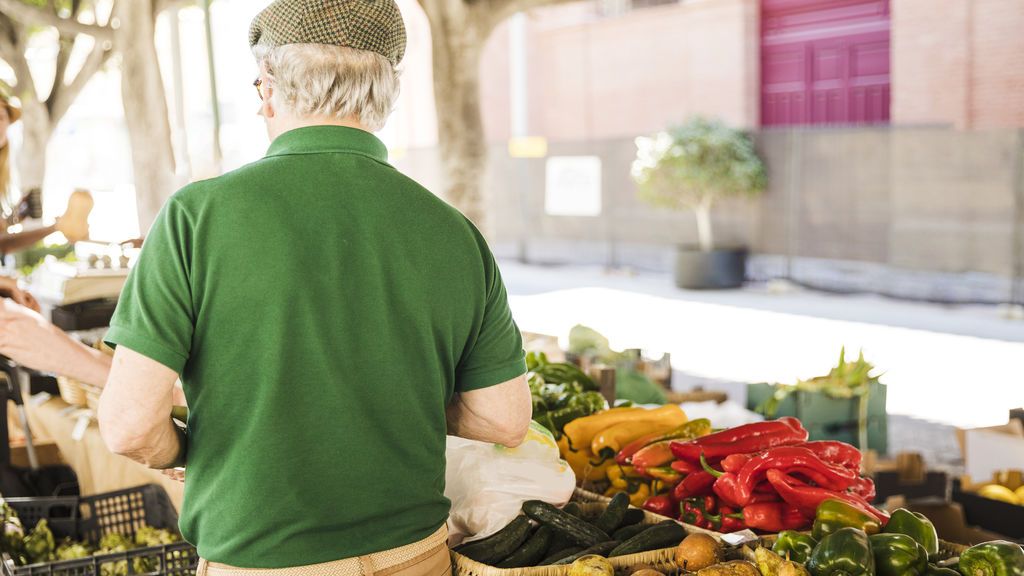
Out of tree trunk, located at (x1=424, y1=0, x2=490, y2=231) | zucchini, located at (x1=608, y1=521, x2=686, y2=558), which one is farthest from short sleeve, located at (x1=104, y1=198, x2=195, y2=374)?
tree trunk, located at (x1=424, y1=0, x2=490, y2=231)

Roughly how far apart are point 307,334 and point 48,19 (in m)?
10.1

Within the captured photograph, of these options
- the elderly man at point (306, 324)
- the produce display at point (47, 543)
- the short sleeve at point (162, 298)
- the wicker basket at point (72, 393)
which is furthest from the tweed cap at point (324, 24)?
the wicker basket at point (72, 393)

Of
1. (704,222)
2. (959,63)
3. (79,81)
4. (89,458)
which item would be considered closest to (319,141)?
(89,458)

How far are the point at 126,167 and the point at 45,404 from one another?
3585 cm

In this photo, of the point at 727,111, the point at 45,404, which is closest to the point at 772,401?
the point at 45,404

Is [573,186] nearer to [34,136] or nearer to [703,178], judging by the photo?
[703,178]

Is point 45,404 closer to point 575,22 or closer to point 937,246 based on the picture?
point 937,246

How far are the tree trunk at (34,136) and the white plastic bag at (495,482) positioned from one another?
1234 centimetres

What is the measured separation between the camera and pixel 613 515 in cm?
286

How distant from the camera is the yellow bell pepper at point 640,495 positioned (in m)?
3.19

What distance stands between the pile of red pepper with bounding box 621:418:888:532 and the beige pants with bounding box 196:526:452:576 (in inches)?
41.4

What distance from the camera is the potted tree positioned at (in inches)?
611

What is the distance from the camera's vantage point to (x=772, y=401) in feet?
16.4

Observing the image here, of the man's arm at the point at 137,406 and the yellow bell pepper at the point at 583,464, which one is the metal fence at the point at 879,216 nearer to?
the yellow bell pepper at the point at 583,464
